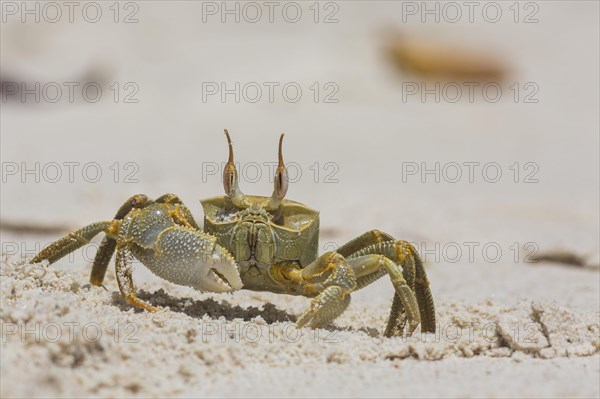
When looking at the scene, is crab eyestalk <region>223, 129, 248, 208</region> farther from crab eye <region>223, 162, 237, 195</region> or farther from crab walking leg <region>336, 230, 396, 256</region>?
crab walking leg <region>336, 230, 396, 256</region>

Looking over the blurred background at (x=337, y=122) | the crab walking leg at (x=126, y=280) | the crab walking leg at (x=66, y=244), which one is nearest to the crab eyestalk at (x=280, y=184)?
the crab walking leg at (x=126, y=280)

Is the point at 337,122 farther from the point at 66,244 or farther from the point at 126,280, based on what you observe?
the point at 126,280

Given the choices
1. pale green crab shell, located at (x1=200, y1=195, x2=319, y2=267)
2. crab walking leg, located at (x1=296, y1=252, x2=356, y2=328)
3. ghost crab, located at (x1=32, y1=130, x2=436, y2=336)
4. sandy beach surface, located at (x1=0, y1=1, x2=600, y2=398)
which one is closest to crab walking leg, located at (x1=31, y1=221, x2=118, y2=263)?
ghost crab, located at (x1=32, y1=130, x2=436, y2=336)

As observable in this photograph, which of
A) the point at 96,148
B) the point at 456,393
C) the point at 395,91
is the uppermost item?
Result: the point at 395,91

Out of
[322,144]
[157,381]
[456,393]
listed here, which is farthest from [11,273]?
[322,144]

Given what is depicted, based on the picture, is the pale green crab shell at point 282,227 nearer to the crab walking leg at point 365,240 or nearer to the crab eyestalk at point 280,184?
the crab eyestalk at point 280,184

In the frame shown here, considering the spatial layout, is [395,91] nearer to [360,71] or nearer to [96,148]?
[360,71]

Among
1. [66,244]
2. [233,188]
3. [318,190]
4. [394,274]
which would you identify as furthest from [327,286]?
[318,190]
